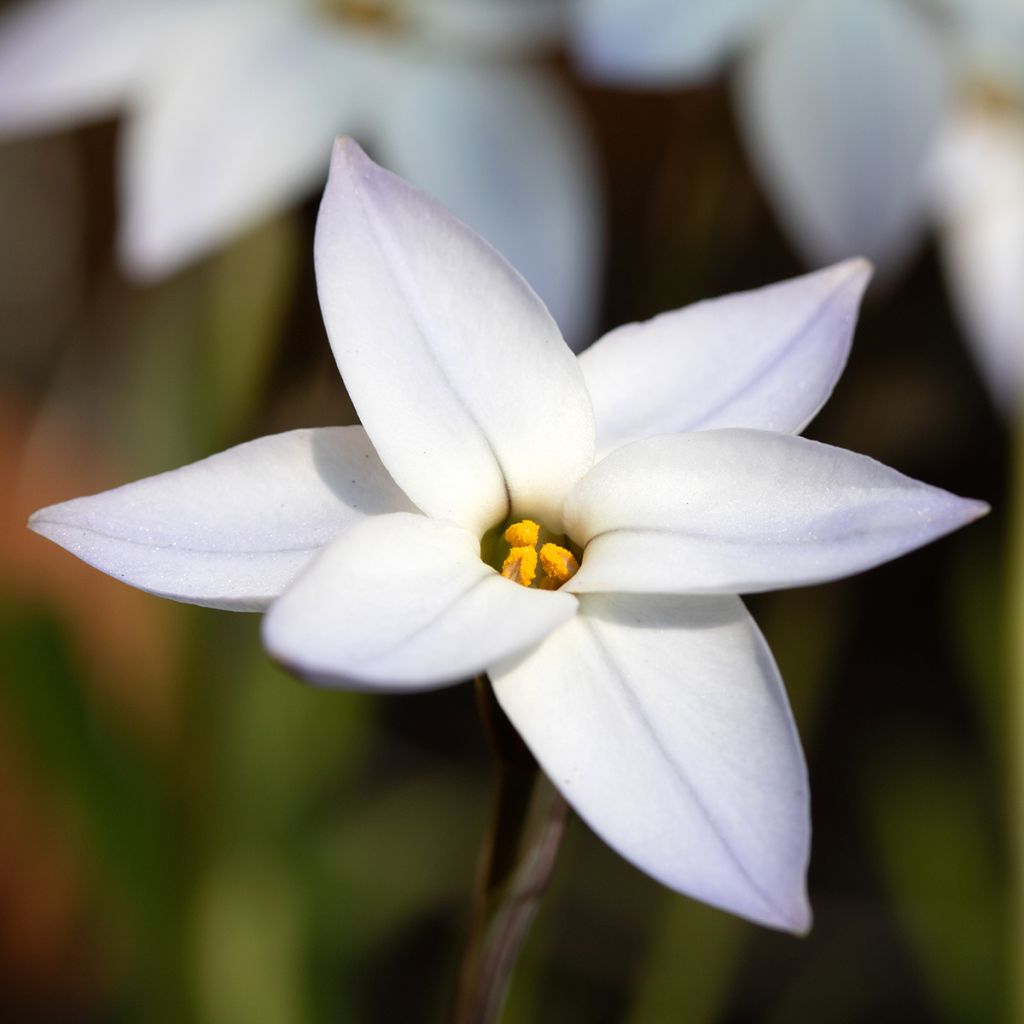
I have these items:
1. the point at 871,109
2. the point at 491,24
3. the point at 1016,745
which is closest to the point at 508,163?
the point at 491,24

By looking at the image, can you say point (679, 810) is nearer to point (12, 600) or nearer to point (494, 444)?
point (494, 444)

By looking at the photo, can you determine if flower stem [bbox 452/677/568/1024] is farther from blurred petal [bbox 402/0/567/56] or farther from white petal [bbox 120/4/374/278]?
blurred petal [bbox 402/0/567/56]

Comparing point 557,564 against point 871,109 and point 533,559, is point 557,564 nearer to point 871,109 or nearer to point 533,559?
point 533,559

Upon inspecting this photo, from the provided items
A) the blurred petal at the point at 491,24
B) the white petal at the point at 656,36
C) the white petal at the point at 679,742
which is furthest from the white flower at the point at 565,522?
the blurred petal at the point at 491,24

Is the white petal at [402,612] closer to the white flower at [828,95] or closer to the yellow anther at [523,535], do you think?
the yellow anther at [523,535]

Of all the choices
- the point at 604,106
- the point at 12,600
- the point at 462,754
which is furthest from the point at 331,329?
the point at 604,106

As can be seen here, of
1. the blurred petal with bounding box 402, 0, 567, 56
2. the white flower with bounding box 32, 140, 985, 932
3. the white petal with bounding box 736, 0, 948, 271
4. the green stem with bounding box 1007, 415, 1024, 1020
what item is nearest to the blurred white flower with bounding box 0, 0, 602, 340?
the blurred petal with bounding box 402, 0, 567, 56
